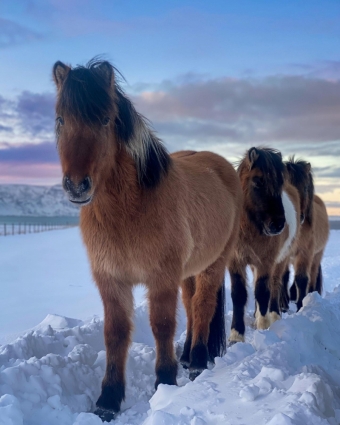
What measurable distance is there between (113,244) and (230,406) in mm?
1516

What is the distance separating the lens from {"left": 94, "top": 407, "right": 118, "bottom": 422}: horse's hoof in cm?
350

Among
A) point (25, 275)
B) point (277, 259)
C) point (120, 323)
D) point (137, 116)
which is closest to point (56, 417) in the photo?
point (120, 323)

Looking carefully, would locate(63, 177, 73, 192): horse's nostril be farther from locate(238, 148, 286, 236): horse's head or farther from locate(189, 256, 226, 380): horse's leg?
locate(238, 148, 286, 236): horse's head

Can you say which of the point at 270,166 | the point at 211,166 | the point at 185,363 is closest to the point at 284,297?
the point at 270,166

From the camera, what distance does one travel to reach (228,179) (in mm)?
5406

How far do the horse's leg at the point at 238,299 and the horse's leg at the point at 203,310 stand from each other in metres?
1.11

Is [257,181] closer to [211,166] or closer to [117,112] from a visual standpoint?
[211,166]

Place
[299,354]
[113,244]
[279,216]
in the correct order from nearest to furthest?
1. [113,244]
2. [299,354]
3. [279,216]

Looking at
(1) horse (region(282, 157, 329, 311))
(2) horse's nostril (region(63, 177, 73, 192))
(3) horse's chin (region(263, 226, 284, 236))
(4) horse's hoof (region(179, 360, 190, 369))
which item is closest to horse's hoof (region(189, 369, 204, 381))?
(4) horse's hoof (region(179, 360, 190, 369))

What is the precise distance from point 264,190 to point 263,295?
1511mm

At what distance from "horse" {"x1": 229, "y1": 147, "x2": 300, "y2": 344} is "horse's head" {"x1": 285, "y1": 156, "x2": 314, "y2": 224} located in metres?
1.89

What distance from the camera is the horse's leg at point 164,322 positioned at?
11.9 ft

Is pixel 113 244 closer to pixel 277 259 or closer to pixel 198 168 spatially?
pixel 198 168

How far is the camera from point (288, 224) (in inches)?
261
